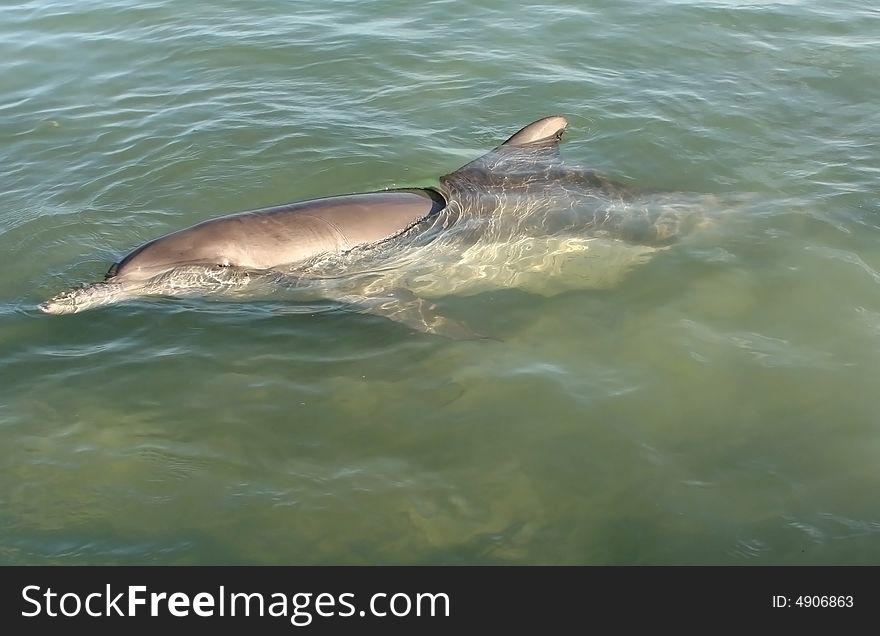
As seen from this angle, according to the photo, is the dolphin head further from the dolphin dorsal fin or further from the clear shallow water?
the dolphin dorsal fin

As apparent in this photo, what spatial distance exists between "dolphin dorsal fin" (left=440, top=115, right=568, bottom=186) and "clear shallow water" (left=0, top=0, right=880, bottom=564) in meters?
1.16

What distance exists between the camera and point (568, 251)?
1026 cm

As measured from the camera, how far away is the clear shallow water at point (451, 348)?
654 cm

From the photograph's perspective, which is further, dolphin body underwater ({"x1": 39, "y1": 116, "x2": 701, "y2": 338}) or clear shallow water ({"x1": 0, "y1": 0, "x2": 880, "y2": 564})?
dolphin body underwater ({"x1": 39, "y1": 116, "x2": 701, "y2": 338})

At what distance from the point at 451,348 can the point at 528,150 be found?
13.0ft

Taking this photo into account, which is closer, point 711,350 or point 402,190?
point 711,350

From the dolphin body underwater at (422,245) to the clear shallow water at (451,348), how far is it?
0.29 m

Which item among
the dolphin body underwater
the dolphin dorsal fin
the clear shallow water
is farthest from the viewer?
the dolphin dorsal fin

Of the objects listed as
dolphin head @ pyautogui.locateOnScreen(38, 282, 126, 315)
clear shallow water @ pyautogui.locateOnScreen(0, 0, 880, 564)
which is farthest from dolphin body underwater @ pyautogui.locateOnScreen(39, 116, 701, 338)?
clear shallow water @ pyautogui.locateOnScreen(0, 0, 880, 564)

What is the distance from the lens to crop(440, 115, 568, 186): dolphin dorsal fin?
11234 millimetres
